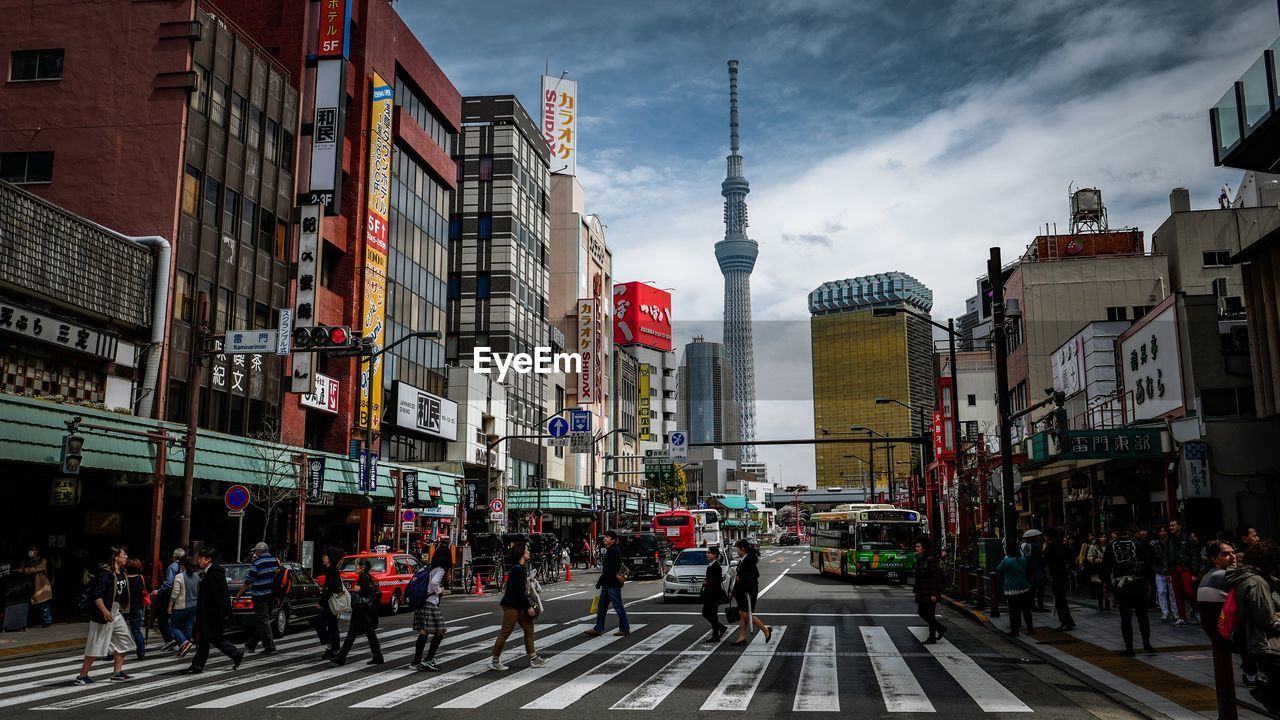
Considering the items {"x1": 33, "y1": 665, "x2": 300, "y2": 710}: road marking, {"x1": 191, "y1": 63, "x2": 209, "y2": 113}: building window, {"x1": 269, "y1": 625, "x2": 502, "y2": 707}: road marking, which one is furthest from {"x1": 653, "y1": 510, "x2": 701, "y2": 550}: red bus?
{"x1": 33, "y1": 665, "x2": 300, "y2": 710}: road marking

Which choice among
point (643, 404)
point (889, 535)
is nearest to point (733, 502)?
point (643, 404)

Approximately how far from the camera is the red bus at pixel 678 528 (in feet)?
187

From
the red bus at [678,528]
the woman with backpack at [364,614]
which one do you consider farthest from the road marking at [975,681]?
the red bus at [678,528]

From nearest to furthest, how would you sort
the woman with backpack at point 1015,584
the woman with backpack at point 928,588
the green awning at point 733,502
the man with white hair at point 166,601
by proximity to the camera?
the woman with backpack at point 928,588, the woman with backpack at point 1015,584, the man with white hair at point 166,601, the green awning at point 733,502

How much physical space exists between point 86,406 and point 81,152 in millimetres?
10617

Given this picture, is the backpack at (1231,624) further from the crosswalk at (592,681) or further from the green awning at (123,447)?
the green awning at (123,447)

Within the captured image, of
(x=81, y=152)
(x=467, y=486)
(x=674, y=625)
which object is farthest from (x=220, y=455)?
(x=467, y=486)

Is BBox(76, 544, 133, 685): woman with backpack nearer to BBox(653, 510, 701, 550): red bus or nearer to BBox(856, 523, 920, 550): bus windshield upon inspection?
BBox(856, 523, 920, 550): bus windshield

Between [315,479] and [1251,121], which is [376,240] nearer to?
[315,479]

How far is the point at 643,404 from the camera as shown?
10994 cm

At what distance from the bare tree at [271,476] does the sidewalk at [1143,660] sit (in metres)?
21.2

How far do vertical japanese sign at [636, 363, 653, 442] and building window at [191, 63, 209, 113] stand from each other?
78529mm

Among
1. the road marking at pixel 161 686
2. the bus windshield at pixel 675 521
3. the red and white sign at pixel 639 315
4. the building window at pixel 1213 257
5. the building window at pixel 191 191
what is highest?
the red and white sign at pixel 639 315

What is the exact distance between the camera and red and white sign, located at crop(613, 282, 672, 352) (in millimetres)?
128875
